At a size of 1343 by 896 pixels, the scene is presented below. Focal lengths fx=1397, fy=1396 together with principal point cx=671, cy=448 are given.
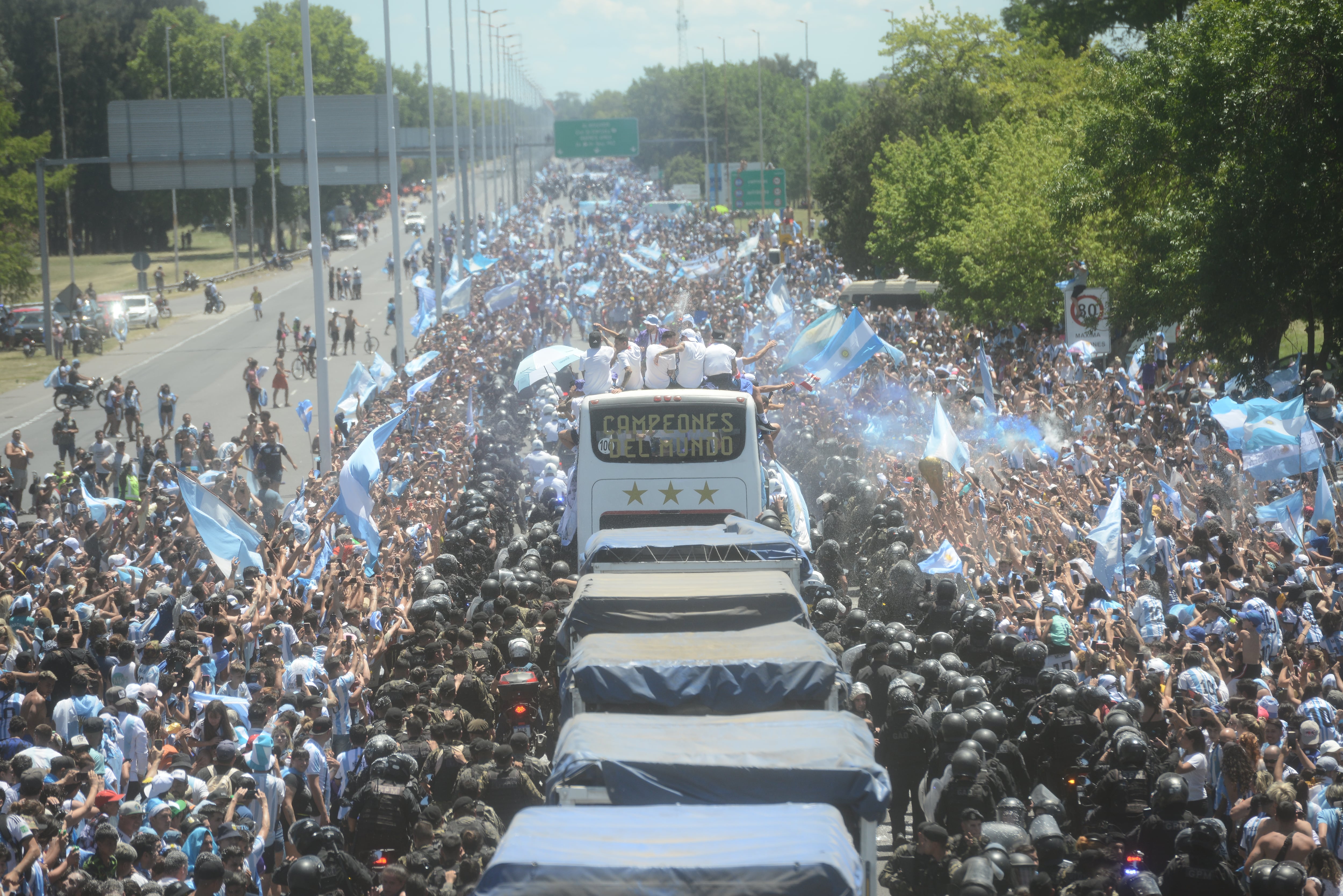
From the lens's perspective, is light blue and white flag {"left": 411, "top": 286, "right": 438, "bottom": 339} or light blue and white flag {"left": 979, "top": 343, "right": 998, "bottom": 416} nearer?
light blue and white flag {"left": 979, "top": 343, "right": 998, "bottom": 416}

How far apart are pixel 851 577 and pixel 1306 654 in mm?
7069

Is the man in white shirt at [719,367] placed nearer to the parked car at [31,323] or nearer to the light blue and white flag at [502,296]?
the light blue and white flag at [502,296]

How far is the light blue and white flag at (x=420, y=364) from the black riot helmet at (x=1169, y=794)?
1947 cm

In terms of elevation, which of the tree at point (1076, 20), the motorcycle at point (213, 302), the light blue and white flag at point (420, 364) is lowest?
the light blue and white flag at point (420, 364)

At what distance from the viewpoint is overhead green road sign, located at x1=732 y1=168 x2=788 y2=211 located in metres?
69.4

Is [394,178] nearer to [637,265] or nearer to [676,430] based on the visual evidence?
[637,265]

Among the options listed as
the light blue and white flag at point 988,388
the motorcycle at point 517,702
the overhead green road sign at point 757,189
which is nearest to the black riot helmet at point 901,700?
the motorcycle at point 517,702

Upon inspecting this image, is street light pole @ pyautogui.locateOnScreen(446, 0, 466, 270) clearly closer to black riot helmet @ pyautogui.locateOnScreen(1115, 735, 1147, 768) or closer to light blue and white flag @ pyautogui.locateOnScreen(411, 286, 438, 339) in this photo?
light blue and white flag @ pyautogui.locateOnScreen(411, 286, 438, 339)

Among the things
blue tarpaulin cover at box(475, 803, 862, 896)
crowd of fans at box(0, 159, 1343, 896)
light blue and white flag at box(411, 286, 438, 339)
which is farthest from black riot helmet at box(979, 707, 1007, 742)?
light blue and white flag at box(411, 286, 438, 339)

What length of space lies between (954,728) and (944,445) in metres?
7.16

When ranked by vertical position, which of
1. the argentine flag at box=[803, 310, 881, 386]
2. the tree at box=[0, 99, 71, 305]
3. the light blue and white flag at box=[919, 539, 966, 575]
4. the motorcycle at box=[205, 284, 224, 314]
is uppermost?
the tree at box=[0, 99, 71, 305]

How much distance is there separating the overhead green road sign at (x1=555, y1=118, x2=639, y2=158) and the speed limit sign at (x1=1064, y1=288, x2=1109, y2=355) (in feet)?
203

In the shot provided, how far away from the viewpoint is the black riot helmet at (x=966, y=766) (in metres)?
7.99

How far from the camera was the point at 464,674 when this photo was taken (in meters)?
9.85
